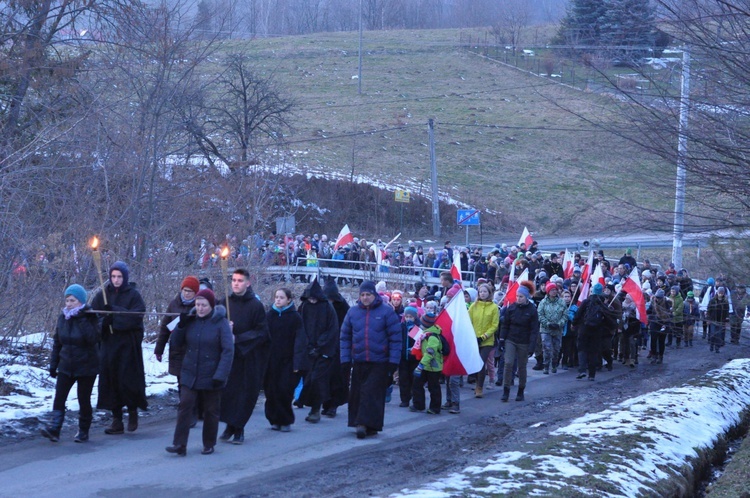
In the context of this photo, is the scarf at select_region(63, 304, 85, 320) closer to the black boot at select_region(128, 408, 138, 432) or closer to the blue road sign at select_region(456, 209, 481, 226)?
the black boot at select_region(128, 408, 138, 432)

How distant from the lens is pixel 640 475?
930cm

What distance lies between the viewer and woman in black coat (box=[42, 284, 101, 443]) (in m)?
10.0

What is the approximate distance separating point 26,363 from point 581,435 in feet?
25.3

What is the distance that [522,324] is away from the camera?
50.3 feet

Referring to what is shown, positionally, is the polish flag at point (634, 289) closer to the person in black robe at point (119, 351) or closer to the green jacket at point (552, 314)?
the green jacket at point (552, 314)

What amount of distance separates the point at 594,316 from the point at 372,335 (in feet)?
29.1

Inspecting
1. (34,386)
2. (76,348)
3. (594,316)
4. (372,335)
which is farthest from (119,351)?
(594,316)

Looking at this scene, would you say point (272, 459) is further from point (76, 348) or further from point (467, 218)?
point (467, 218)

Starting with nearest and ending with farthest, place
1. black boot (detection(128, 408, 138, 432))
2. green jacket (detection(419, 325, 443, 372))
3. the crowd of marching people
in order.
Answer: the crowd of marching people
black boot (detection(128, 408, 138, 432))
green jacket (detection(419, 325, 443, 372))

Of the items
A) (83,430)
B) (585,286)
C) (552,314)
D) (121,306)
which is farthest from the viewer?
(585,286)

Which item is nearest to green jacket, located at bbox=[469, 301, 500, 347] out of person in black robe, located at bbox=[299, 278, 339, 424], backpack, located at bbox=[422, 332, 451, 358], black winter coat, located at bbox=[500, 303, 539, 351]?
black winter coat, located at bbox=[500, 303, 539, 351]

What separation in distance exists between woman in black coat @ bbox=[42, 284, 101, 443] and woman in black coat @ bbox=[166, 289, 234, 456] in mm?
1002

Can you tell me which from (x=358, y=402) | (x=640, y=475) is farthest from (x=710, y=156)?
(x=358, y=402)

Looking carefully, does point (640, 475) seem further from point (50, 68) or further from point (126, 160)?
point (50, 68)
